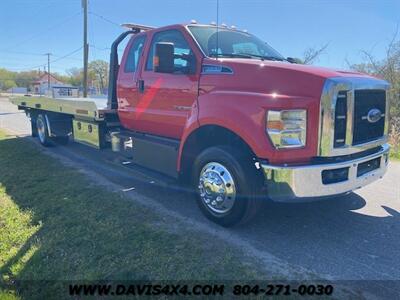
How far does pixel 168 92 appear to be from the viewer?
4.73 meters

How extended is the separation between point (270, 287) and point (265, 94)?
5.89ft

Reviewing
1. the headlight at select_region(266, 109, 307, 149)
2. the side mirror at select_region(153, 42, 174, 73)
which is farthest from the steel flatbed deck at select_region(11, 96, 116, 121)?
the headlight at select_region(266, 109, 307, 149)

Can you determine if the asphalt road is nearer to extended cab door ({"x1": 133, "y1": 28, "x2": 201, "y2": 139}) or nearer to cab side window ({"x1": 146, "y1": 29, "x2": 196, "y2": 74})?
extended cab door ({"x1": 133, "y1": 28, "x2": 201, "y2": 139})

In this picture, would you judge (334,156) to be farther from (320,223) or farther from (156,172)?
(156,172)

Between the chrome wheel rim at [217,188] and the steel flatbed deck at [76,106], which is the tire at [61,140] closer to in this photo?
the steel flatbed deck at [76,106]

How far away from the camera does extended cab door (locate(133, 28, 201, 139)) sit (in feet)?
14.3

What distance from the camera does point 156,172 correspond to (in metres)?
5.02

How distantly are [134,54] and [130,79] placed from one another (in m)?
0.43

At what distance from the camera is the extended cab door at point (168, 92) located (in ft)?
14.3

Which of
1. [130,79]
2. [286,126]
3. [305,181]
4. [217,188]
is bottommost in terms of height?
[217,188]

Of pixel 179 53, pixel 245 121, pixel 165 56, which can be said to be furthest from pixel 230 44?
pixel 245 121

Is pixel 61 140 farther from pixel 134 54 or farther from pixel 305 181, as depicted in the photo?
pixel 305 181

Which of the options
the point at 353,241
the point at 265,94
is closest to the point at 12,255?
the point at 265,94

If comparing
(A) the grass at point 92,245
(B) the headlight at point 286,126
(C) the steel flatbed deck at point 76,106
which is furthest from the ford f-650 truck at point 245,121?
(C) the steel flatbed deck at point 76,106
